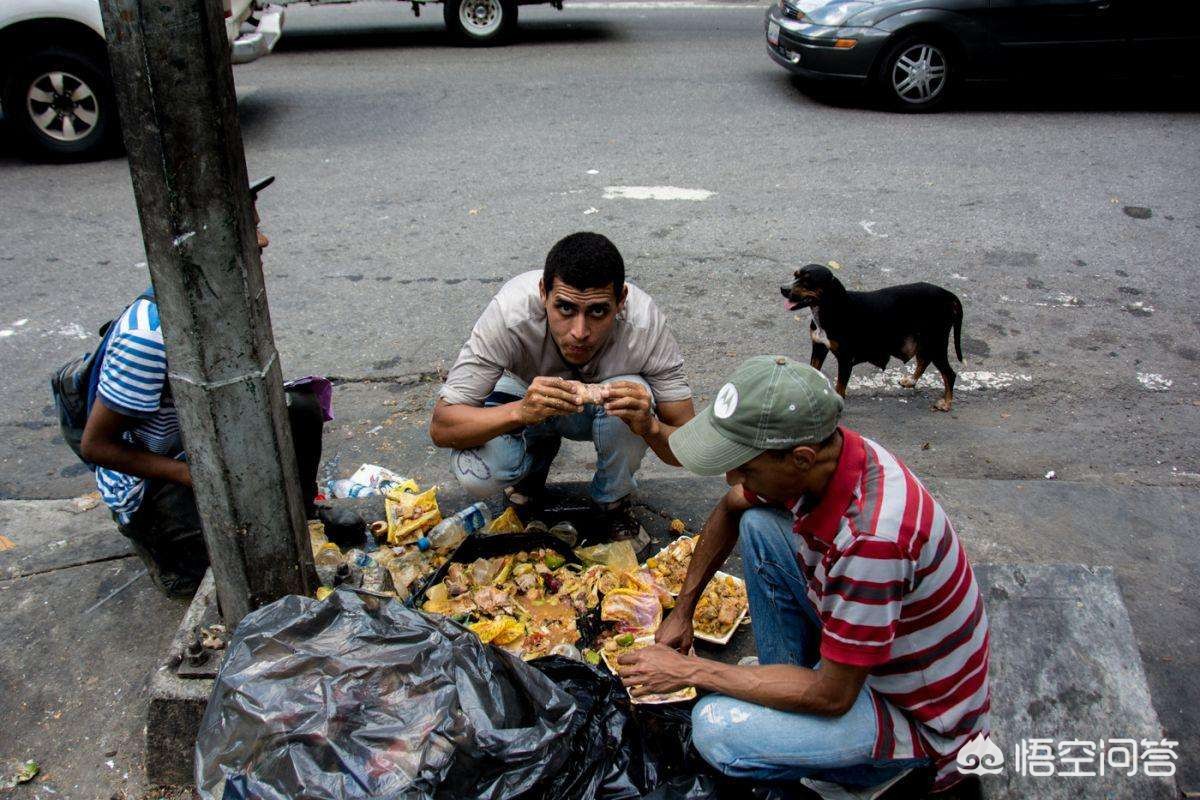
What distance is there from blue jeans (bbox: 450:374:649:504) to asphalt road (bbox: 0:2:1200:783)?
843 millimetres

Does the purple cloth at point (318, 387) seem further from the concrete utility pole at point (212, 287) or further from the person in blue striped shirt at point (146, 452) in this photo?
the concrete utility pole at point (212, 287)

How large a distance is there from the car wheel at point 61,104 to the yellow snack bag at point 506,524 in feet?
17.8

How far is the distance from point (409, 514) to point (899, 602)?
200cm

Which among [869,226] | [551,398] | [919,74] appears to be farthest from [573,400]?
[919,74]

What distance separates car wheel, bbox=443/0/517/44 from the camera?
10469 mm

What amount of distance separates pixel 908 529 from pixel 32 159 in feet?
25.0

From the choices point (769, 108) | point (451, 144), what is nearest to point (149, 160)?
point (451, 144)

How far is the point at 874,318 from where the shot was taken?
4.46 metres

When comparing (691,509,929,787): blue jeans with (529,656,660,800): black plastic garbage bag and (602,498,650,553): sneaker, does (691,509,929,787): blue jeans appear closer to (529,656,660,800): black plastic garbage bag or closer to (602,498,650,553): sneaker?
(529,656,660,800): black plastic garbage bag

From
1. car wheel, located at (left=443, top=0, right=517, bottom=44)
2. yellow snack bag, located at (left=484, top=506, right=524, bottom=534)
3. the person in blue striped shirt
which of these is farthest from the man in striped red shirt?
car wheel, located at (left=443, top=0, right=517, bottom=44)

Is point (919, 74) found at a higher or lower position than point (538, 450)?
higher

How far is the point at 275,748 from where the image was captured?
2.15 metres

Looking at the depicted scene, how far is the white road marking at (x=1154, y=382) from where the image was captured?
4.73 metres

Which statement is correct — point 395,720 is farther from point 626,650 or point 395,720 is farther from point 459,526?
point 459,526
